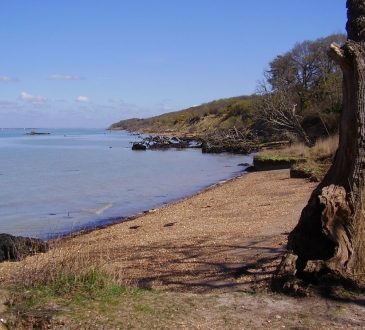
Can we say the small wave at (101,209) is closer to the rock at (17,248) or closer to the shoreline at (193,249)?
the shoreline at (193,249)

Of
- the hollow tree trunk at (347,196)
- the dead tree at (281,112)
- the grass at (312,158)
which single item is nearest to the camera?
the hollow tree trunk at (347,196)

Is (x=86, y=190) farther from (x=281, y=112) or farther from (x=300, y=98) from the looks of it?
(x=300, y=98)

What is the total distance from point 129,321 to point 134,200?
65.7ft

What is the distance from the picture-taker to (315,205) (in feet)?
23.0

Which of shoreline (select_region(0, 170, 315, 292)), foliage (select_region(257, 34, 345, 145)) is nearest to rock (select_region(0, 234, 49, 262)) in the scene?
shoreline (select_region(0, 170, 315, 292))

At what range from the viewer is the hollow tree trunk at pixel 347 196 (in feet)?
21.4

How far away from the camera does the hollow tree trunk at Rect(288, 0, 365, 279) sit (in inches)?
257

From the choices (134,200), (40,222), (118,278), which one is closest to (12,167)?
(134,200)

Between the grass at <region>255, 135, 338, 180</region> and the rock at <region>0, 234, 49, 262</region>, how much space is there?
12120 millimetres

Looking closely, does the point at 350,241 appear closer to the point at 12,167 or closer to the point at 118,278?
the point at 118,278

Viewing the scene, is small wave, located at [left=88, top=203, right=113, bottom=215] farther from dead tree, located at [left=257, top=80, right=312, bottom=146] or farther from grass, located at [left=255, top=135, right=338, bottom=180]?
dead tree, located at [left=257, top=80, right=312, bottom=146]

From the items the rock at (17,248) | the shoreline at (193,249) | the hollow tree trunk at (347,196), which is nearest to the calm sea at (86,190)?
the shoreline at (193,249)

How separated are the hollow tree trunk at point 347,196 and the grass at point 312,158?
1369cm

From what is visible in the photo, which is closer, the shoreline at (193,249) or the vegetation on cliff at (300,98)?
the shoreline at (193,249)
